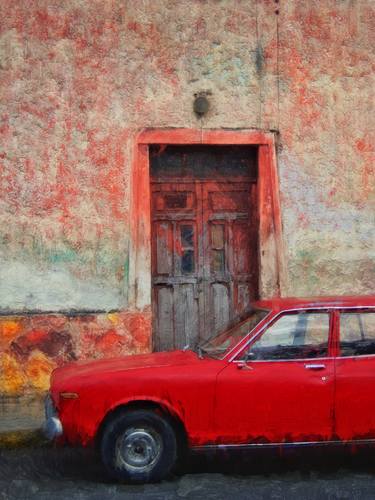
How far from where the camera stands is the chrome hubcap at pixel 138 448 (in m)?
6.19

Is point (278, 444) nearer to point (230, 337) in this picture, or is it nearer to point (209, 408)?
point (209, 408)

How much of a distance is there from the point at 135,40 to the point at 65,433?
201 inches

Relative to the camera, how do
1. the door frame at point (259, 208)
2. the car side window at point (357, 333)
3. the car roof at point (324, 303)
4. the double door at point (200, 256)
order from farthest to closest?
the double door at point (200, 256), the door frame at point (259, 208), the car roof at point (324, 303), the car side window at point (357, 333)

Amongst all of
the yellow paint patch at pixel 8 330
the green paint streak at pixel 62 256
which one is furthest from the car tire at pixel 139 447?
the green paint streak at pixel 62 256

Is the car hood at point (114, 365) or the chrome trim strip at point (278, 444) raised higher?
the car hood at point (114, 365)

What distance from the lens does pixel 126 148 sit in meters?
9.63

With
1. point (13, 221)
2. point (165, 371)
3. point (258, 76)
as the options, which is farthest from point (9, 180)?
point (165, 371)

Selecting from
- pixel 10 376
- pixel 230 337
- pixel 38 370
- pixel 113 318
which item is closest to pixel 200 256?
pixel 113 318

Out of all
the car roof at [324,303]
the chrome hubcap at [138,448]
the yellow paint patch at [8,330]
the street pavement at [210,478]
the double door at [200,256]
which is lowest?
the street pavement at [210,478]

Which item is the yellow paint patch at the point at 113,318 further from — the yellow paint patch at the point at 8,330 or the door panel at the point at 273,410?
the door panel at the point at 273,410

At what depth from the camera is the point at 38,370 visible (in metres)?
9.28

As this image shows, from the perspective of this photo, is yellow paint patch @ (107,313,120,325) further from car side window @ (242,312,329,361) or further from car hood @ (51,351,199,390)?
car side window @ (242,312,329,361)

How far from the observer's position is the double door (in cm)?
995

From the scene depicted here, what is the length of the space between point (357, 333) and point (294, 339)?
49 cm
